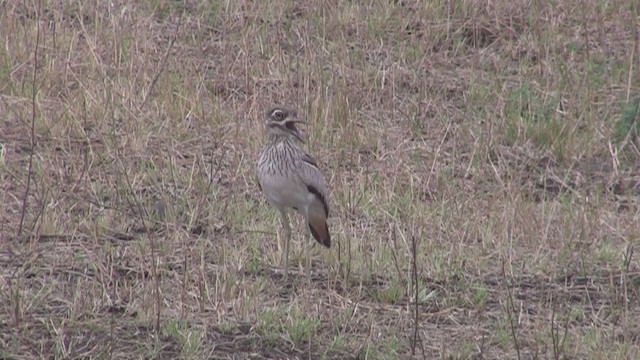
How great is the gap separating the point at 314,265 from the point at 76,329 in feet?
5.43

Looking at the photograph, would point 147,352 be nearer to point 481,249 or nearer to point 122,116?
point 481,249

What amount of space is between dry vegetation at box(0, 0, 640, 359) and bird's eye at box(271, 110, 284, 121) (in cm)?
71

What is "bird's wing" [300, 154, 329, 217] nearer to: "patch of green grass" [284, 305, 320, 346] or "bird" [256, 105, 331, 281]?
"bird" [256, 105, 331, 281]

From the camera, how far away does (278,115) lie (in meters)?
8.03

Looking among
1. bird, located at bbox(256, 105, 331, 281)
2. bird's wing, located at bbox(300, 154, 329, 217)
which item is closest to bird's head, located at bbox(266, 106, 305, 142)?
bird, located at bbox(256, 105, 331, 281)

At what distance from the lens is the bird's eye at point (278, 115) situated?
801 cm

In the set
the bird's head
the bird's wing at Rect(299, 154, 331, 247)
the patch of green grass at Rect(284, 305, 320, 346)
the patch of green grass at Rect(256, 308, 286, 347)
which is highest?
the bird's head

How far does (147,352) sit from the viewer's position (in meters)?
6.72

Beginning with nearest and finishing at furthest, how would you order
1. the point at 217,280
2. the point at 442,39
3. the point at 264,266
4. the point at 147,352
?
the point at 147,352
the point at 217,280
the point at 264,266
the point at 442,39

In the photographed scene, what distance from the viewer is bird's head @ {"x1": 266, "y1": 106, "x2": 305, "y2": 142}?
8000 millimetres

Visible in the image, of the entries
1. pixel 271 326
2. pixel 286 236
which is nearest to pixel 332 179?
pixel 286 236

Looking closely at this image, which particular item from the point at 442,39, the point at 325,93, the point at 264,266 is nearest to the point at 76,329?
the point at 264,266

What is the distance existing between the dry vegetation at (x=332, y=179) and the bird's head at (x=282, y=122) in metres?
0.65

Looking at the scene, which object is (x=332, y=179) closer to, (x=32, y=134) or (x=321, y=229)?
(x=321, y=229)
